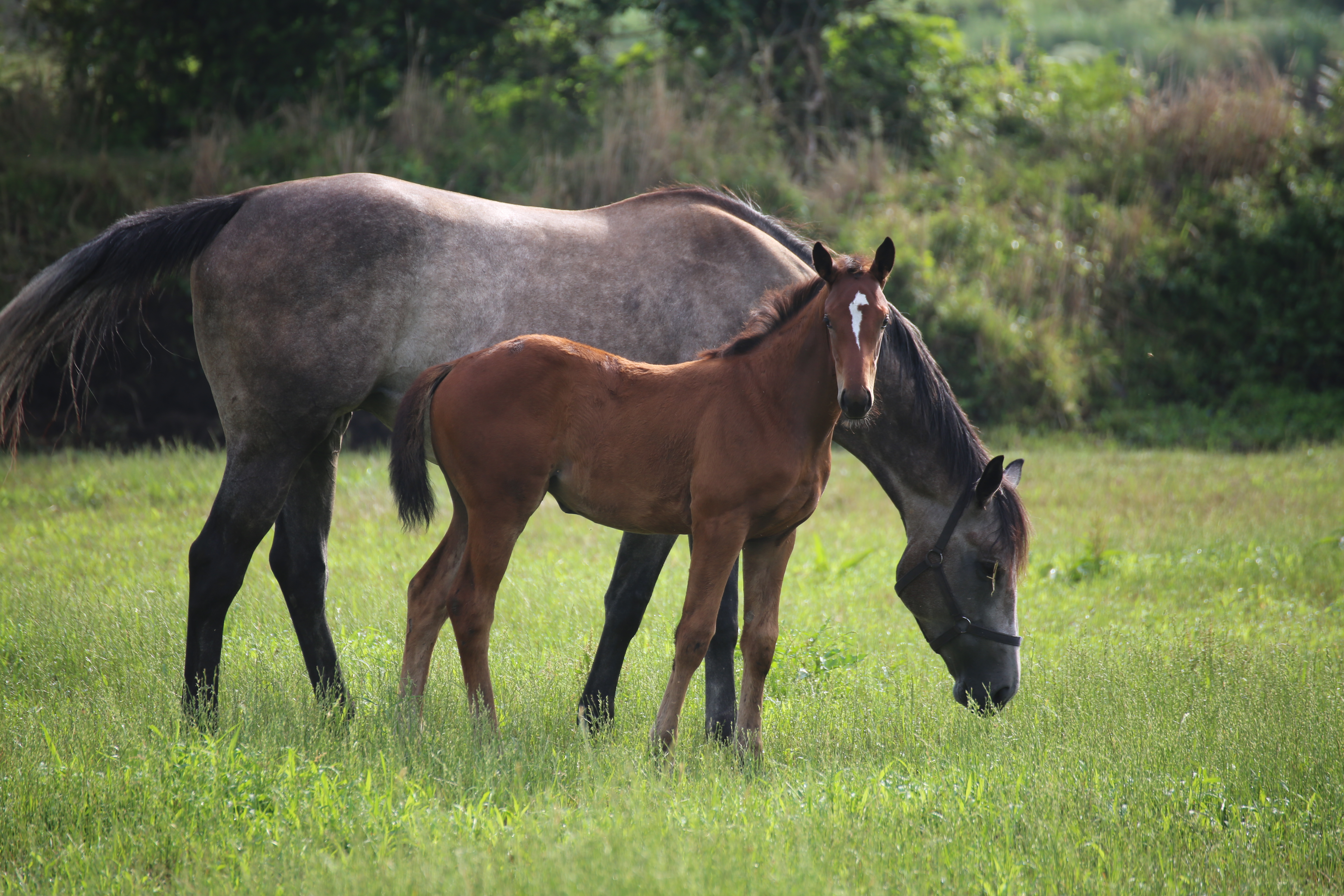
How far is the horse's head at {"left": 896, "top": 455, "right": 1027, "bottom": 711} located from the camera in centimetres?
454

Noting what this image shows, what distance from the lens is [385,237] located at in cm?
465

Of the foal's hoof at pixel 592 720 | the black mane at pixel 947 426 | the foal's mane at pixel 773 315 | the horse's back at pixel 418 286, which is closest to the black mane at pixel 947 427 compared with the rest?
the black mane at pixel 947 426

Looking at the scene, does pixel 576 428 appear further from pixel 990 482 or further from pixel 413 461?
pixel 990 482

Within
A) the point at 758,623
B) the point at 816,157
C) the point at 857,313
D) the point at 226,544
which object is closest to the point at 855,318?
the point at 857,313

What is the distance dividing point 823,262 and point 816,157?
1079cm

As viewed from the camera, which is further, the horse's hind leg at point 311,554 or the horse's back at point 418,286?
the horse's hind leg at point 311,554

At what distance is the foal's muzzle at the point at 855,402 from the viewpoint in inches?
125

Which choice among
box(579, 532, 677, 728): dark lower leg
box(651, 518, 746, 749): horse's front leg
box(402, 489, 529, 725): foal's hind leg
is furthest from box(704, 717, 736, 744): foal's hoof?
box(402, 489, 529, 725): foal's hind leg

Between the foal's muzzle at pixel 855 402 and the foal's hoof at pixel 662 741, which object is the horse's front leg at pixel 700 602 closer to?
the foal's hoof at pixel 662 741

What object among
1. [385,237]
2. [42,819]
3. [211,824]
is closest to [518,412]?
[385,237]

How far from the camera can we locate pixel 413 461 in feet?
12.6

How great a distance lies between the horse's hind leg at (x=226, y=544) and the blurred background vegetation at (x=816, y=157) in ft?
21.2

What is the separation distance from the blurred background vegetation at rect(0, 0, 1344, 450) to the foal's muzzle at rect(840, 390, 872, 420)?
8.68 m

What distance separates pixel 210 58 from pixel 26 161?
10.0 ft
